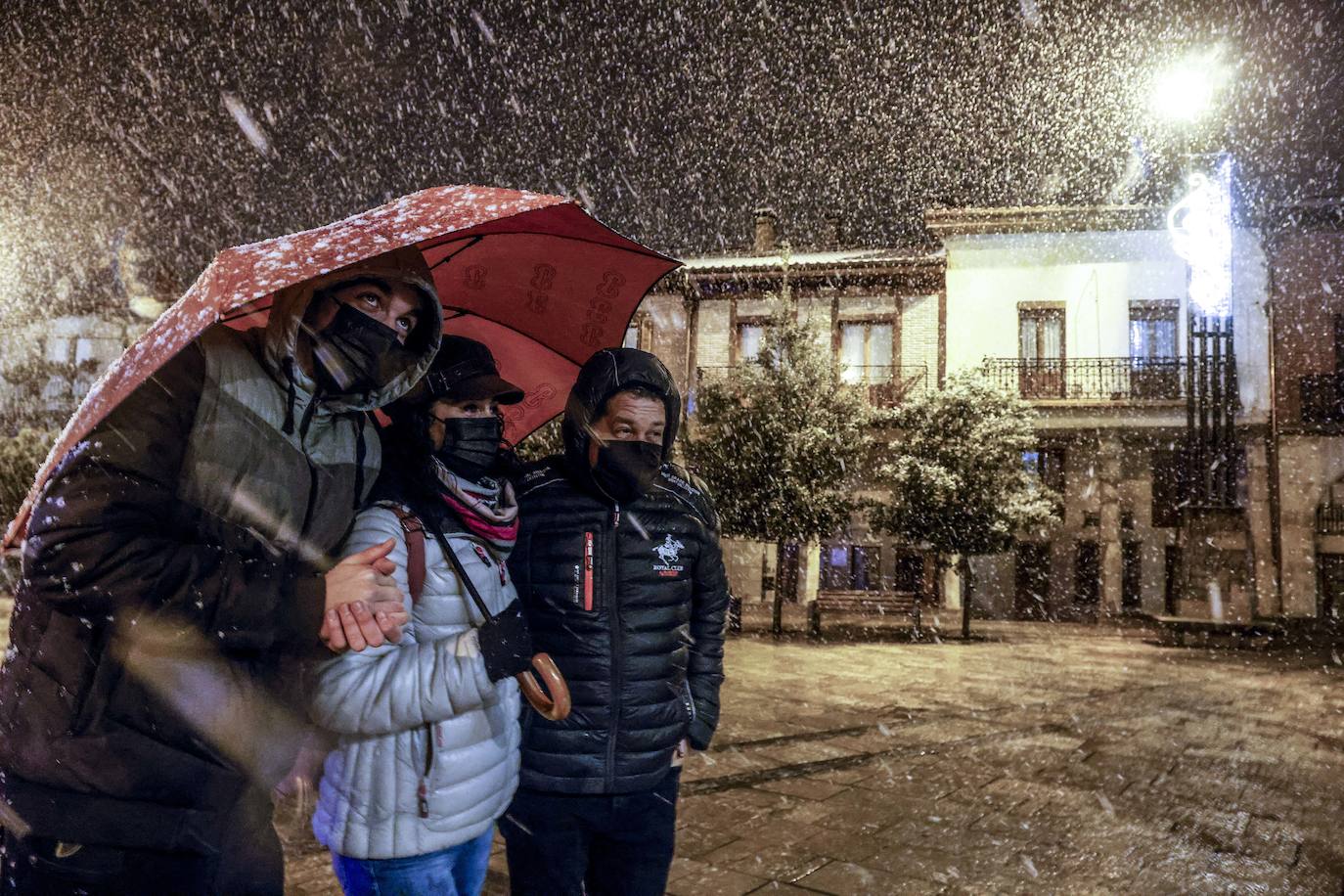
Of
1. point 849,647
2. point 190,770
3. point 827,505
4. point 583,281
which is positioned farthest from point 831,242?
point 190,770

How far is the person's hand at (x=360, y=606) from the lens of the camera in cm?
157

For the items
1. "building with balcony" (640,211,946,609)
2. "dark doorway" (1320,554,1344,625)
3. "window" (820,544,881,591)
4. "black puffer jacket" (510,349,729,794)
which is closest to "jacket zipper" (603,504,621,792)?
"black puffer jacket" (510,349,729,794)

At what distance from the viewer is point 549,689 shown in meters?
1.99

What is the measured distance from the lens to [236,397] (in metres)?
1.64

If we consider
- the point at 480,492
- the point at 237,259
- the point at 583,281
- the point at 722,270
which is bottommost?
the point at 480,492

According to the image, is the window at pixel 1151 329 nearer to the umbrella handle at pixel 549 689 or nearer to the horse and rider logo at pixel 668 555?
the horse and rider logo at pixel 668 555

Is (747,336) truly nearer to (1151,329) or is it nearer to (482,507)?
(1151,329)

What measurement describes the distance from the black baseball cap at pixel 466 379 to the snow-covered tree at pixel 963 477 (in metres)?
14.3

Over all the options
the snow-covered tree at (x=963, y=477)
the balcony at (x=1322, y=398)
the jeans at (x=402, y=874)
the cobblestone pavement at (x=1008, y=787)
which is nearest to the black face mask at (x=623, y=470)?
the jeans at (x=402, y=874)

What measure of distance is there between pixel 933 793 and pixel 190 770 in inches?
202

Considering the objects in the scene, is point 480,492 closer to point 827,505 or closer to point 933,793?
point 933,793

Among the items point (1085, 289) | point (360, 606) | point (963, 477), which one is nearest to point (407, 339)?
point (360, 606)

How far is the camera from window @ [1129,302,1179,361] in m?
21.0

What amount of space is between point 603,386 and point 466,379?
51cm
